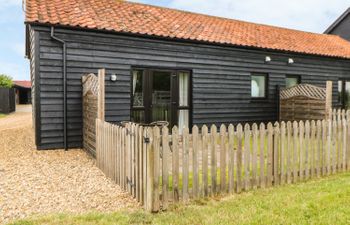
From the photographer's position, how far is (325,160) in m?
6.13

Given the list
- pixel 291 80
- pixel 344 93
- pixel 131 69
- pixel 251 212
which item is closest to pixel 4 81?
pixel 131 69

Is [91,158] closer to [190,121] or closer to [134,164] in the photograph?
[134,164]

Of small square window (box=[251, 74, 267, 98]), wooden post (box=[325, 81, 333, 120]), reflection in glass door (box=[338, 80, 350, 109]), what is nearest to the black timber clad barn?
small square window (box=[251, 74, 267, 98])

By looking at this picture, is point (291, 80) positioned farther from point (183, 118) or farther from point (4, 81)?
point (4, 81)

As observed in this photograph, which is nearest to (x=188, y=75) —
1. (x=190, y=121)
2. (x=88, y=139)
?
(x=190, y=121)

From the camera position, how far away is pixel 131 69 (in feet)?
32.6

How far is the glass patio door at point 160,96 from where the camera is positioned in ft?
33.1

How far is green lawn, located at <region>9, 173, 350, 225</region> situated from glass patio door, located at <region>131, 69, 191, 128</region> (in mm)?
5920

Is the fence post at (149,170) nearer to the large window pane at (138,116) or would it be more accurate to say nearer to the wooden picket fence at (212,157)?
the wooden picket fence at (212,157)

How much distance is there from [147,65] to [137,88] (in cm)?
86

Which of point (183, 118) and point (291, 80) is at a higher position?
point (291, 80)

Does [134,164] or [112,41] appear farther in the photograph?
[112,41]

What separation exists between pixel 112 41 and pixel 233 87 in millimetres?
5262

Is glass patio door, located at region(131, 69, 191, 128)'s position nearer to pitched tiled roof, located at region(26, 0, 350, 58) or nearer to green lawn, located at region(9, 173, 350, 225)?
pitched tiled roof, located at region(26, 0, 350, 58)
